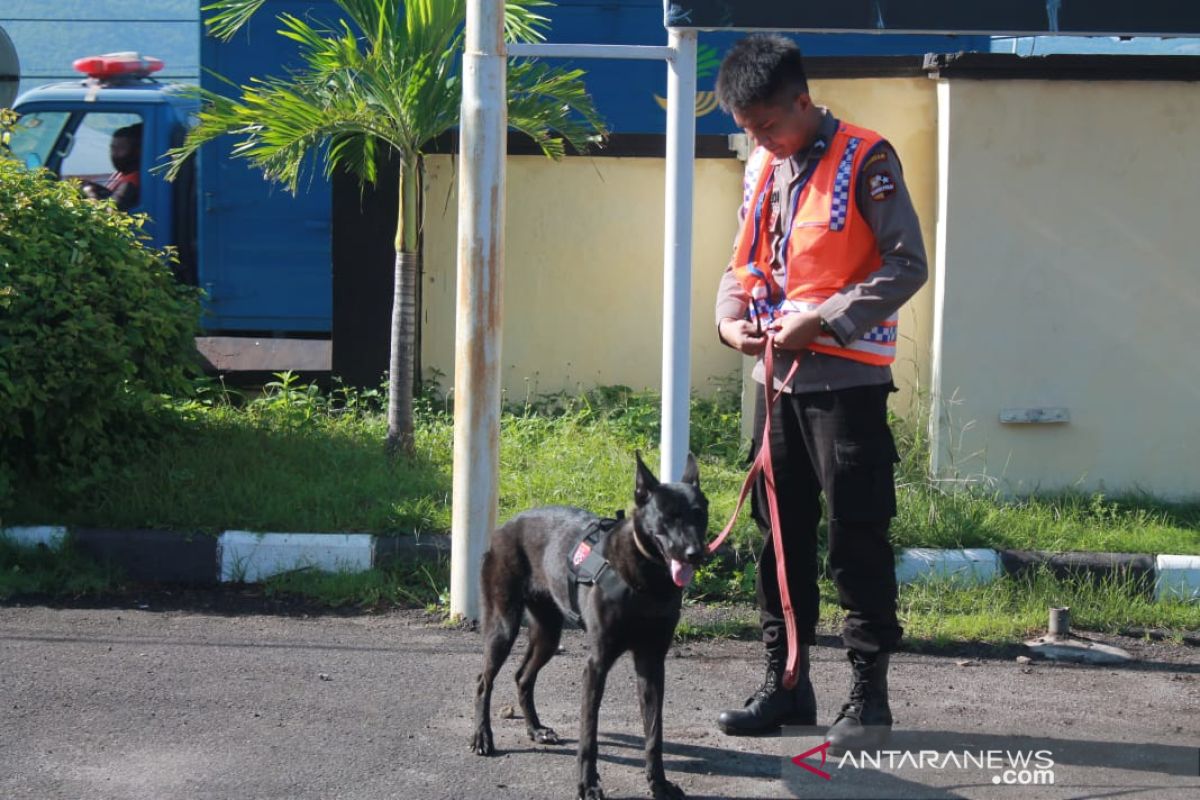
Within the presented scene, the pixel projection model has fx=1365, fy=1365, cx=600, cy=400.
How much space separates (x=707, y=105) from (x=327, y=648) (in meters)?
4.67

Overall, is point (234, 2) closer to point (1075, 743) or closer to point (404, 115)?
point (404, 115)

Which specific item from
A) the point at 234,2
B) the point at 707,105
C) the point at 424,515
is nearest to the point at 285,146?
the point at 234,2

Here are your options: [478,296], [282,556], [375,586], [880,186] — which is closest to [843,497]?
[880,186]

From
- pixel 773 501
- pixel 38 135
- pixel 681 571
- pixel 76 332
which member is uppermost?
pixel 38 135

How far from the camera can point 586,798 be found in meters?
3.55

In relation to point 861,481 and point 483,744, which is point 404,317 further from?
point 861,481

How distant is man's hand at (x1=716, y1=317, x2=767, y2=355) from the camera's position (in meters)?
3.89

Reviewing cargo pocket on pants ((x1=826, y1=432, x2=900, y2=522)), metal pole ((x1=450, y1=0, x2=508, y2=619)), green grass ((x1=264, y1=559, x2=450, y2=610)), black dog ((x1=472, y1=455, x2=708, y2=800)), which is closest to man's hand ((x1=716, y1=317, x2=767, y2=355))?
cargo pocket on pants ((x1=826, y1=432, x2=900, y2=522))

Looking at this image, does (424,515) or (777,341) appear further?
(424,515)

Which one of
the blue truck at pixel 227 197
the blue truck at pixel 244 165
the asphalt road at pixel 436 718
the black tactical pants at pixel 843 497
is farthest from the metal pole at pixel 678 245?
the blue truck at pixel 227 197

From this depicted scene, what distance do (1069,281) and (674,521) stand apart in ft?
Answer: 11.2

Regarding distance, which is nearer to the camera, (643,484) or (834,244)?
(643,484)

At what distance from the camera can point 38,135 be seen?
869 cm

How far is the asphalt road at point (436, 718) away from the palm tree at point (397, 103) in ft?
6.24
